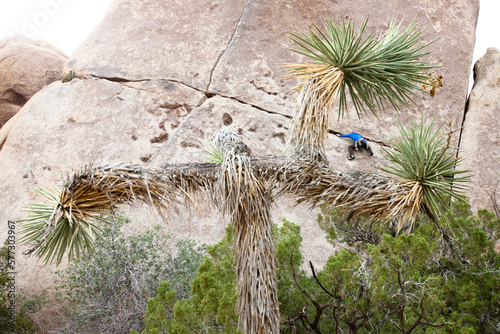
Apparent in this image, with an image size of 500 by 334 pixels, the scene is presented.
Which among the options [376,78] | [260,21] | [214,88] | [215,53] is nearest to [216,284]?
[376,78]

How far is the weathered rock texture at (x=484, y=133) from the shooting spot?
11.3 metres

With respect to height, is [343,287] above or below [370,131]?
below

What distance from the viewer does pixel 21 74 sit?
13633 mm

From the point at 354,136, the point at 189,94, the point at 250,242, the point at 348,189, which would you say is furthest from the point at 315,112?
the point at 189,94

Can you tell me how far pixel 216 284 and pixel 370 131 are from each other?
812 cm

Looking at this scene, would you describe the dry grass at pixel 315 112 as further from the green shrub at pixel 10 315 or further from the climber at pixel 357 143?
the climber at pixel 357 143

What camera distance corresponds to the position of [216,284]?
485 cm

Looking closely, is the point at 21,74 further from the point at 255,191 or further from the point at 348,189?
the point at 348,189

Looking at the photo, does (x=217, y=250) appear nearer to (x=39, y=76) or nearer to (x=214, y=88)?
(x=214, y=88)

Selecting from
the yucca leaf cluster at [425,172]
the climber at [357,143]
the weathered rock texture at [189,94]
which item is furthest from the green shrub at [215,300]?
the climber at [357,143]

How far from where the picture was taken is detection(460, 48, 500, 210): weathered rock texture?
1129cm

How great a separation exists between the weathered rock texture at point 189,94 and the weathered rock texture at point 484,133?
52 cm

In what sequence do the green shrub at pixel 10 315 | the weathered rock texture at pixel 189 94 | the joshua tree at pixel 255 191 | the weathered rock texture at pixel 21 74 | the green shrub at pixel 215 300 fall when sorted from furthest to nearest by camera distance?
the weathered rock texture at pixel 21 74 → the weathered rock texture at pixel 189 94 → the green shrub at pixel 10 315 → the green shrub at pixel 215 300 → the joshua tree at pixel 255 191

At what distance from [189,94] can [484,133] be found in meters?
8.07
